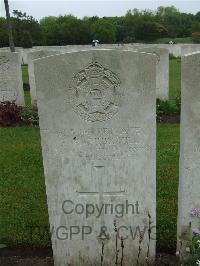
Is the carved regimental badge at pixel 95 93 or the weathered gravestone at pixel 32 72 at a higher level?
the carved regimental badge at pixel 95 93

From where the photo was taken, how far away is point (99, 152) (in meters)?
4.02

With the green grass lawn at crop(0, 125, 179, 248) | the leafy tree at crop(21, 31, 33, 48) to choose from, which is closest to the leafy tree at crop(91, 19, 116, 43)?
the leafy tree at crop(21, 31, 33, 48)

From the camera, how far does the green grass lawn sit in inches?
193

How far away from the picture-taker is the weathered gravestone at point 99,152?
149 inches

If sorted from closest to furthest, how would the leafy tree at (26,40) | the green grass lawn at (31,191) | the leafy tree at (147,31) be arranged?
the green grass lawn at (31,191)
the leafy tree at (26,40)
the leafy tree at (147,31)

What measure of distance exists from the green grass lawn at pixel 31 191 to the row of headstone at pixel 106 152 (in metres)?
0.60

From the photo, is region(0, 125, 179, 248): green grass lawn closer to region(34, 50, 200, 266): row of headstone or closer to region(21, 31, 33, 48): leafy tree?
region(34, 50, 200, 266): row of headstone

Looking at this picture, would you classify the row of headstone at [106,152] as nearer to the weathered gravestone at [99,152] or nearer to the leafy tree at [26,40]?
the weathered gravestone at [99,152]

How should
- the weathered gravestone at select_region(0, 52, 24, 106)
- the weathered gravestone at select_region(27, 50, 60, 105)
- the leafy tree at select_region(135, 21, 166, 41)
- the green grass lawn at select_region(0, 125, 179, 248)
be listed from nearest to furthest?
1. the green grass lawn at select_region(0, 125, 179, 248)
2. the weathered gravestone at select_region(0, 52, 24, 106)
3. the weathered gravestone at select_region(27, 50, 60, 105)
4. the leafy tree at select_region(135, 21, 166, 41)

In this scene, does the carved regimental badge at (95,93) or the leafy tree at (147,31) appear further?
the leafy tree at (147,31)

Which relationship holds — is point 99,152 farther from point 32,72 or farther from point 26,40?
point 26,40

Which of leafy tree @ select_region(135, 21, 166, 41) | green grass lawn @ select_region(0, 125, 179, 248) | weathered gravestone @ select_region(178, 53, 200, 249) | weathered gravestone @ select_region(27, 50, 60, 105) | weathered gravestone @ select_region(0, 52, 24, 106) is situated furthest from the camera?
leafy tree @ select_region(135, 21, 166, 41)

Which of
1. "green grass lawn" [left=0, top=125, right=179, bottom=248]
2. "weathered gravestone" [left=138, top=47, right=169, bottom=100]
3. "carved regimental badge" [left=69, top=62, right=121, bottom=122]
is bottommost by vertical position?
"green grass lawn" [left=0, top=125, right=179, bottom=248]

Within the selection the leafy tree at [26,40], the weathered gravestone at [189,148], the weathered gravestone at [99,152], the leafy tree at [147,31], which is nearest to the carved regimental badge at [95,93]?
the weathered gravestone at [99,152]
